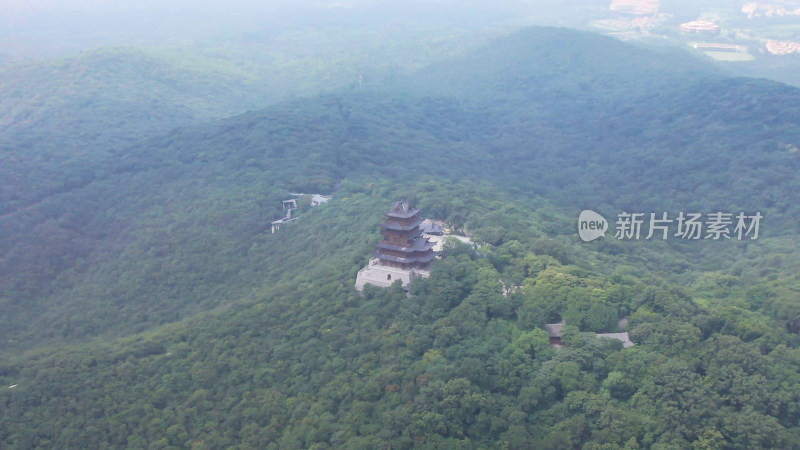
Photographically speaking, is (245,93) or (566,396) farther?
(245,93)

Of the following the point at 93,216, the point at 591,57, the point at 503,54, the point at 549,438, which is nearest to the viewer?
the point at 549,438

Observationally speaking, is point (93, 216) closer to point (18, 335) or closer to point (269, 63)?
point (18, 335)

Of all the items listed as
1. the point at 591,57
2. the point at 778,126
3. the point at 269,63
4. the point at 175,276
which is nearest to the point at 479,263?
the point at 175,276

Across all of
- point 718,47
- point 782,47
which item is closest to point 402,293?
point 718,47

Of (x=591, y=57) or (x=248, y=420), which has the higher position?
(x=591, y=57)

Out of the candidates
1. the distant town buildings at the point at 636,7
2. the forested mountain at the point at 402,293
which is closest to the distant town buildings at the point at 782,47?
the distant town buildings at the point at 636,7

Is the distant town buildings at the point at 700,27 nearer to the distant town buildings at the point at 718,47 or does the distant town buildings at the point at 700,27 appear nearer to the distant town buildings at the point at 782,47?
the distant town buildings at the point at 718,47
